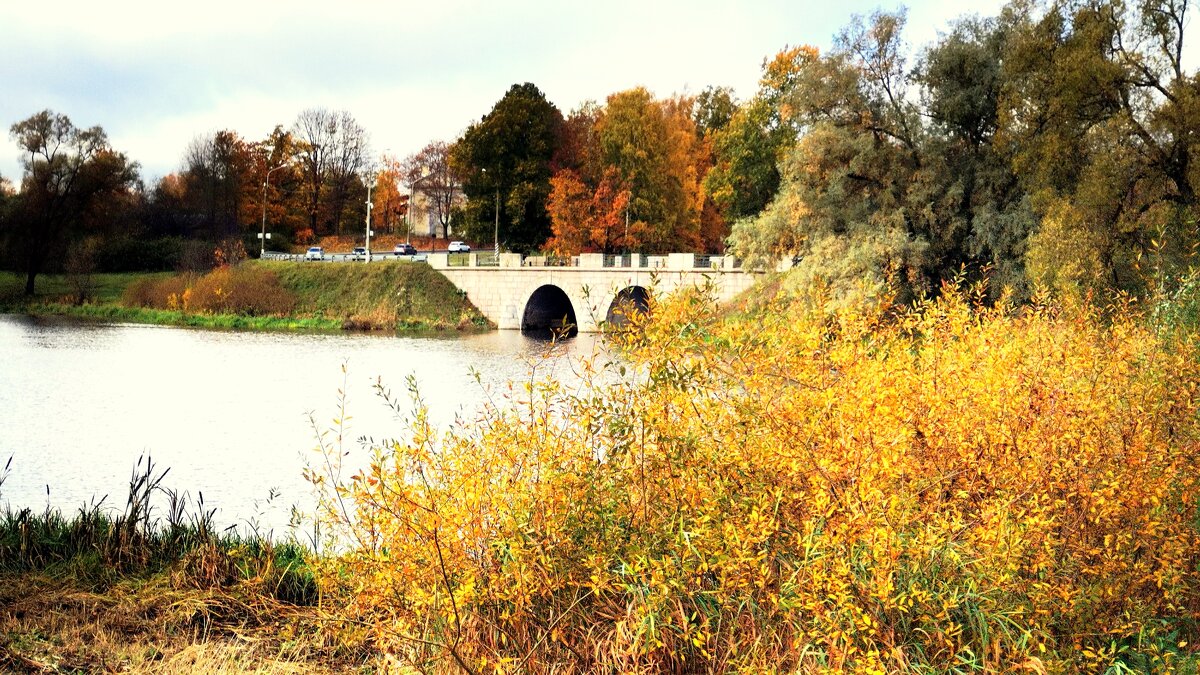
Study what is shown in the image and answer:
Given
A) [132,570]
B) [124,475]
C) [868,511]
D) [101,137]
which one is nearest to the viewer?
[868,511]

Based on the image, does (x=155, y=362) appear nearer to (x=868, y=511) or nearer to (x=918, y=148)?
(x=918, y=148)

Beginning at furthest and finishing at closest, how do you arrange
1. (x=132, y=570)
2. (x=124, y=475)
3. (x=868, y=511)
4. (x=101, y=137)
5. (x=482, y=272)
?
(x=101, y=137) → (x=482, y=272) → (x=124, y=475) → (x=132, y=570) → (x=868, y=511)

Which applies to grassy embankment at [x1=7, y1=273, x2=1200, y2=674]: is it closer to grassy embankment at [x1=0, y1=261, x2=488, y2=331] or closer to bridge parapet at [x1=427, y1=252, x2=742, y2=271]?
bridge parapet at [x1=427, y1=252, x2=742, y2=271]

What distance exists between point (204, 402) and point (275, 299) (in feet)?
95.8

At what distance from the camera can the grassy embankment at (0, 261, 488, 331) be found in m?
43.6

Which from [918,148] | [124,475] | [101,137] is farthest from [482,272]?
[124,475]

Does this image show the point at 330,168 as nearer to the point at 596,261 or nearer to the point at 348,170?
the point at 348,170

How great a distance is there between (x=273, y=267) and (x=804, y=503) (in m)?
50.2

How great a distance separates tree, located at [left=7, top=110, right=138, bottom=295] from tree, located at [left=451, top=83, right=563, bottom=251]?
58.3 ft

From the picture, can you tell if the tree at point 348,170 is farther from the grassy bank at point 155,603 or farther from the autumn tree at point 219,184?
the grassy bank at point 155,603

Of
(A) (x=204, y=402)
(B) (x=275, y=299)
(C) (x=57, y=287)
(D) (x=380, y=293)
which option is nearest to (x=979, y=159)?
(A) (x=204, y=402)

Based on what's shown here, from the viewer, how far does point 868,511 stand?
13.4 ft

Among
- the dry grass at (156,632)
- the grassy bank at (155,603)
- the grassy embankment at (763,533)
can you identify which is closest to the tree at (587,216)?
the grassy bank at (155,603)

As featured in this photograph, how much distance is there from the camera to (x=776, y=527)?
4152mm
